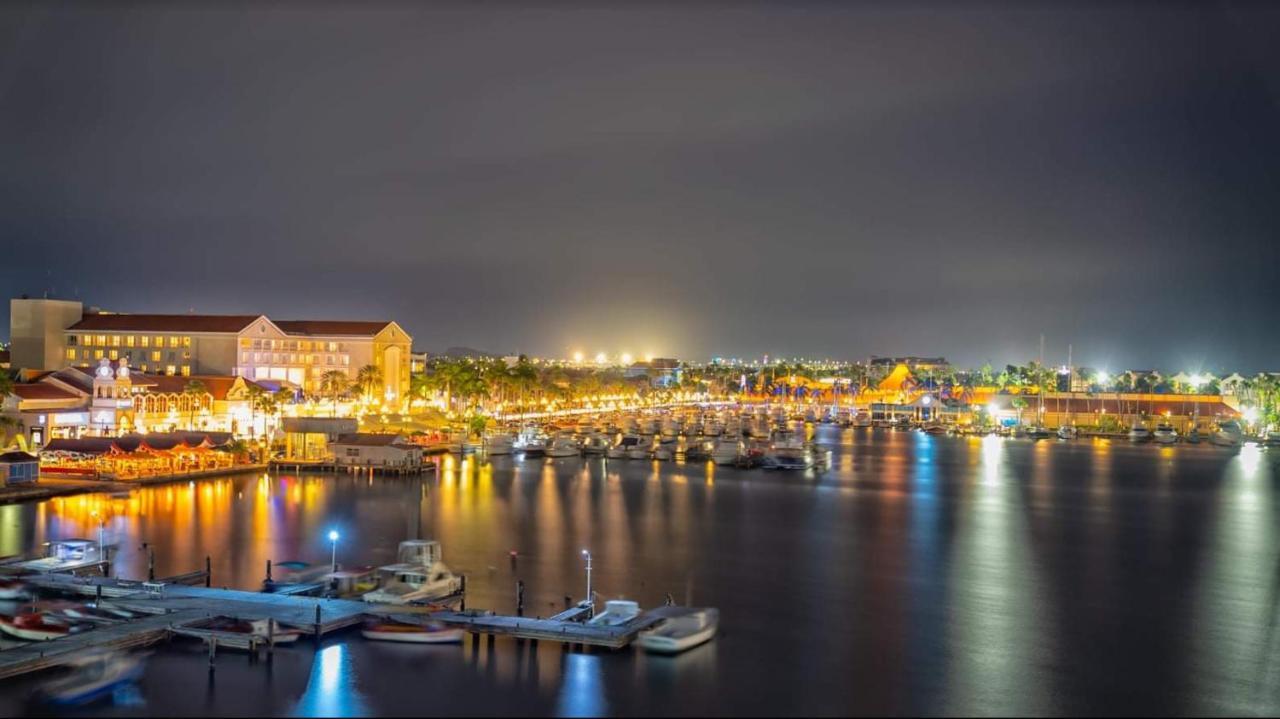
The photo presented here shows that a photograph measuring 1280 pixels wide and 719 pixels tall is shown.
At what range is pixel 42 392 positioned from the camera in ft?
123

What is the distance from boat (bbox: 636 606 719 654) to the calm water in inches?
9.6

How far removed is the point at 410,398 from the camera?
208 feet

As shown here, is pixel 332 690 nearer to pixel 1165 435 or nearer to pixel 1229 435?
pixel 1229 435

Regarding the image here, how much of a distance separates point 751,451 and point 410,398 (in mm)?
22269

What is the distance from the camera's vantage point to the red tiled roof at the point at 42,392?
3650 centimetres

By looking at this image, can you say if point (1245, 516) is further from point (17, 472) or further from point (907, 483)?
point (17, 472)

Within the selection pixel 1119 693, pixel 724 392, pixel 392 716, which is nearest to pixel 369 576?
pixel 392 716

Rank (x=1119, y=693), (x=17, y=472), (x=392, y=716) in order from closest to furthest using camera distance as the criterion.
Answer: (x=392, y=716) → (x=1119, y=693) → (x=17, y=472)

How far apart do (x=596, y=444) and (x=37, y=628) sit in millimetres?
40177

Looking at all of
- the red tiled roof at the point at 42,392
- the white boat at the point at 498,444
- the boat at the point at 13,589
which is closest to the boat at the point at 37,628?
the boat at the point at 13,589

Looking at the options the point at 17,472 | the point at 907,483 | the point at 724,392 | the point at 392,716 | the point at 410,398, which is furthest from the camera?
the point at 724,392

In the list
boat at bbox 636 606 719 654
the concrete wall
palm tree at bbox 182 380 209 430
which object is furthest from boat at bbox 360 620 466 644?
the concrete wall

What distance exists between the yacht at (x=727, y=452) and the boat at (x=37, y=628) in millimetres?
35705

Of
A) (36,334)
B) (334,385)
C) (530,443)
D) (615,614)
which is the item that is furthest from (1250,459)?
(36,334)
